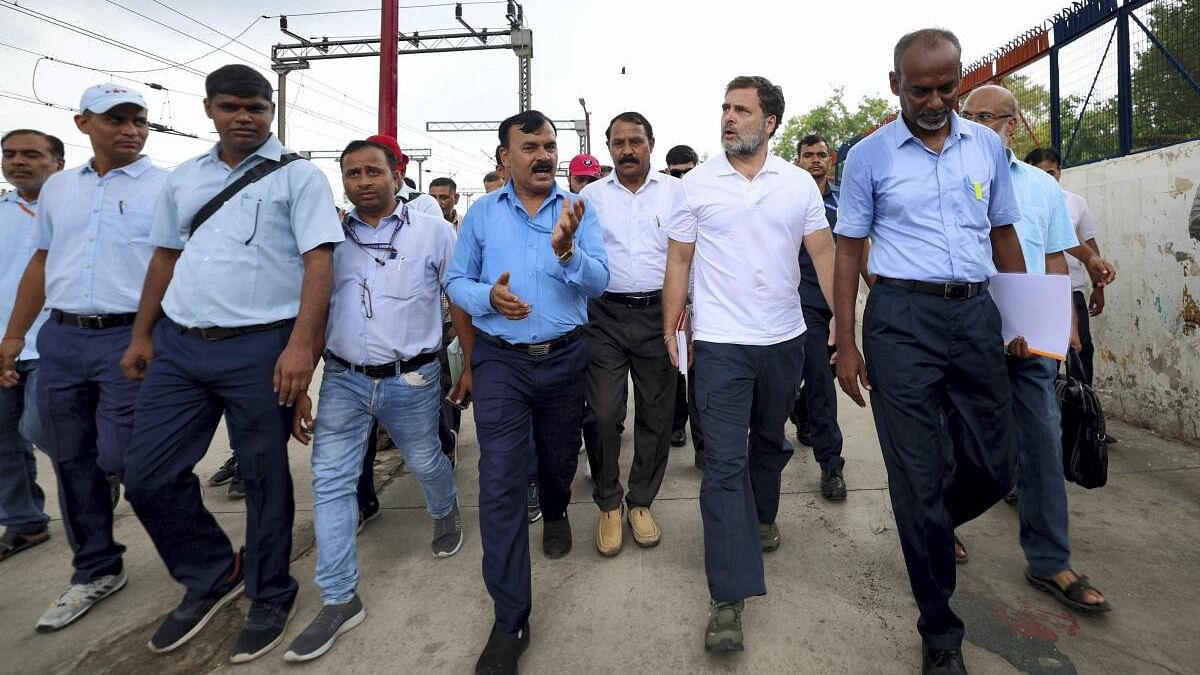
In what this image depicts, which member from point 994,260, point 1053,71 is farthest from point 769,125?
point 1053,71

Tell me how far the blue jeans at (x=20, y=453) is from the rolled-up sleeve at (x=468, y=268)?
→ 232 cm

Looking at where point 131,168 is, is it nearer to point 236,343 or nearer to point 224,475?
point 236,343

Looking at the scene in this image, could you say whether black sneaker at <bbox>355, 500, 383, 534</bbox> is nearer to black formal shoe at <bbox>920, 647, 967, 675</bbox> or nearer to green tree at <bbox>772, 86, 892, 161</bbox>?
black formal shoe at <bbox>920, 647, 967, 675</bbox>

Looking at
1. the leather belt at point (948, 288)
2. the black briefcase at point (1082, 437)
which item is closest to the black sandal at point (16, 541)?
the leather belt at point (948, 288)

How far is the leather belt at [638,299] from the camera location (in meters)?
3.41

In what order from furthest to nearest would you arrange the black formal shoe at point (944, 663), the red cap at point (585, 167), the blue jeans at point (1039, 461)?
the red cap at point (585, 167) → the blue jeans at point (1039, 461) → the black formal shoe at point (944, 663)

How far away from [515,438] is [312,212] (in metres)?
1.20

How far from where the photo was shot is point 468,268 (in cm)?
276

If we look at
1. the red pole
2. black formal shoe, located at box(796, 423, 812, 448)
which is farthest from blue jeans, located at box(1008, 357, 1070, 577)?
the red pole

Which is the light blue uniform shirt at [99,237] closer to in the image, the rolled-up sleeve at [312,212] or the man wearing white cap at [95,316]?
the man wearing white cap at [95,316]

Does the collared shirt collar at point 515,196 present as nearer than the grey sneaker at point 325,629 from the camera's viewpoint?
No

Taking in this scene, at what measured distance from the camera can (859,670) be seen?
7.23 ft

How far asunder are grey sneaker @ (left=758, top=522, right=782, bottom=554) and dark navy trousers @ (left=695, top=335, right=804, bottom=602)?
49 cm

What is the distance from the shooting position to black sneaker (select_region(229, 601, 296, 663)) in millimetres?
2416
